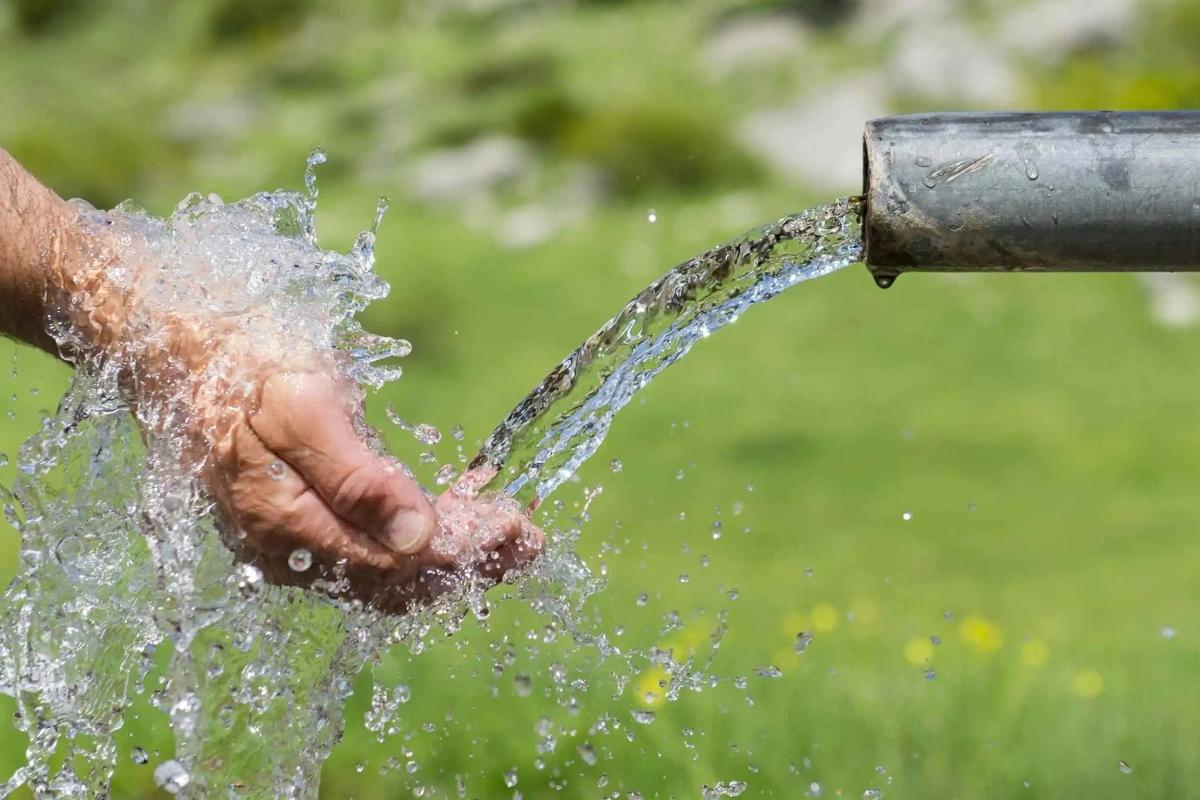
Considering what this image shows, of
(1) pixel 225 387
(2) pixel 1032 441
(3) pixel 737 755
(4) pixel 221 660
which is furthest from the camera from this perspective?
(2) pixel 1032 441

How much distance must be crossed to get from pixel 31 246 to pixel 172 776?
1.94ft

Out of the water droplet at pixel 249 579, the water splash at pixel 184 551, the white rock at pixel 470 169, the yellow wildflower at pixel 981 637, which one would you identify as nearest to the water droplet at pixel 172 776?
the water splash at pixel 184 551

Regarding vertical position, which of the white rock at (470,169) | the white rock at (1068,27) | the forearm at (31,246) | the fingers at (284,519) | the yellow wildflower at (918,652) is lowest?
the fingers at (284,519)

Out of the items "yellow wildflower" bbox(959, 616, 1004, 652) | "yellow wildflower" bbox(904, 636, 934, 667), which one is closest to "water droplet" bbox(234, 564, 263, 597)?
"yellow wildflower" bbox(904, 636, 934, 667)

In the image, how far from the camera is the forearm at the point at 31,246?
5.45ft

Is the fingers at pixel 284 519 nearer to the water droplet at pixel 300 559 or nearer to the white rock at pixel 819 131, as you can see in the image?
the water droplet at pixel 300 559

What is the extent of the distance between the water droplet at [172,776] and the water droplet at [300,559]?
367 mm

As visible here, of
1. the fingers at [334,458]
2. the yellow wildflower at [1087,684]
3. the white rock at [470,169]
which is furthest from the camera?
the white rock at [470,169]

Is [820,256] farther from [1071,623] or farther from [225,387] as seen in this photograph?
[1071,623]

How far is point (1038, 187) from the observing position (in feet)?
4.27

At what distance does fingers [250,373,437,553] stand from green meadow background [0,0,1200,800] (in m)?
0.60

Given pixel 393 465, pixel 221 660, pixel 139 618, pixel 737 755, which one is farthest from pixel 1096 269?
pixel 737 755

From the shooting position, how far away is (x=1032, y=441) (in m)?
5.68

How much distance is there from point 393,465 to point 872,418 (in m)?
4.57
